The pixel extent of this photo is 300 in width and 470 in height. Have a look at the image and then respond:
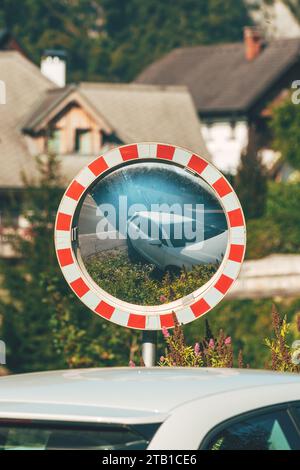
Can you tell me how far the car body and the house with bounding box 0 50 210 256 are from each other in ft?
140

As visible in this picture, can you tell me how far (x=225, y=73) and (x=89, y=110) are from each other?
24.6 m

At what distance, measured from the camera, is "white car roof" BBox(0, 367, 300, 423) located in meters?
4.53

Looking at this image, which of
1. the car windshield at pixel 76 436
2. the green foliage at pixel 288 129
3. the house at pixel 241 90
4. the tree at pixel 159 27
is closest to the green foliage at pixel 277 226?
the green foliage at pixel 288 129

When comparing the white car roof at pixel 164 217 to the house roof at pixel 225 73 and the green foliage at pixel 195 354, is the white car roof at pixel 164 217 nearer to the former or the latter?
the green foliage at pixel 195 354

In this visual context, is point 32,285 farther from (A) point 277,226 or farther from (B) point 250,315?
(A) point 277,226

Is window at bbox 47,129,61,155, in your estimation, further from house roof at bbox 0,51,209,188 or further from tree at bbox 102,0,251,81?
tree at bbox 102,0,251,81

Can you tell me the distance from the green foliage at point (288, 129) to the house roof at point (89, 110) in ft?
15.1

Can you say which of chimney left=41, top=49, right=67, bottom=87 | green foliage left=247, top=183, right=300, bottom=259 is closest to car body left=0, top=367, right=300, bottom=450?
green foliage left=247, top=183, right=300, bottom=259

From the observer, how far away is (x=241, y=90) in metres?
71.2

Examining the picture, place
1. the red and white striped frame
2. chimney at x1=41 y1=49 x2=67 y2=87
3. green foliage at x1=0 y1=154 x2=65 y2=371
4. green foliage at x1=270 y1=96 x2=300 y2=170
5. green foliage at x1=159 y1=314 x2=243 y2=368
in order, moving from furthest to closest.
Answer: chimney at x1=41 y1=49 x2=67 y2=87 < green foliage at x1=270 y1=96 x2=300 y2=170 < green foliage at x1=0 y1=154 x2=65 y2=371 < green foliage at x1=159 y1=314 x2=243 y2=368 < the red and white striped frame


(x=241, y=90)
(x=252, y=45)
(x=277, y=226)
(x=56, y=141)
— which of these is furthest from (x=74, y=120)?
(x=252, y=45)

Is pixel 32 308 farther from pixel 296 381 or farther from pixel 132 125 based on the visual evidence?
pixel 132 125

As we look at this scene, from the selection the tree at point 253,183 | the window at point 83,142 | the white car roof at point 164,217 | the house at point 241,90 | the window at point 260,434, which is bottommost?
the window at point 260,434

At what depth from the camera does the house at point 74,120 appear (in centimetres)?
5159
